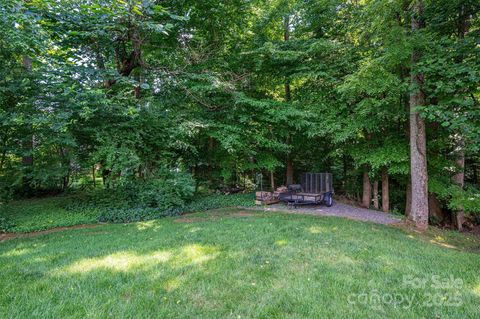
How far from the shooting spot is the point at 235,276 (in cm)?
297

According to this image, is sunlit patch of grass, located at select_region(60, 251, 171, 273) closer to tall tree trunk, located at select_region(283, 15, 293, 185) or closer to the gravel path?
the gravel path

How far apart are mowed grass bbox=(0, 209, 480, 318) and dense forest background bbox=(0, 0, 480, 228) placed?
290cm

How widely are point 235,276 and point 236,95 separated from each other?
6707 millimetres

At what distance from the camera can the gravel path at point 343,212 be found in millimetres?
6957

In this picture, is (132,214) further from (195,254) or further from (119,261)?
(195,254)

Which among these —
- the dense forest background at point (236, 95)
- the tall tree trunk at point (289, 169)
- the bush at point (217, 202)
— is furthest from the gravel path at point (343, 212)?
the tall tree trunk at point (289, 169)

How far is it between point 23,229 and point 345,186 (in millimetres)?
11369

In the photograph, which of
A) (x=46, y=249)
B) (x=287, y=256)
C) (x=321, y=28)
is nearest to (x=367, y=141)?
(x=321, y=28)

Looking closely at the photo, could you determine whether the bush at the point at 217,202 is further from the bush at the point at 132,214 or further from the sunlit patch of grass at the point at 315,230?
the sunlit patch of grass at the point at 315,230

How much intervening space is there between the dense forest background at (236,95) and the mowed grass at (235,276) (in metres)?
2.90

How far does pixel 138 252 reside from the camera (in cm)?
391

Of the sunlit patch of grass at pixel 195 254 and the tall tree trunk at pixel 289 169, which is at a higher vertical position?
the tall tree trunk at pixel 289 169

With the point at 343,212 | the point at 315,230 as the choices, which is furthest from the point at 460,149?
the point at 315,230

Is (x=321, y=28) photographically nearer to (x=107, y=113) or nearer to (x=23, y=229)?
(x=107, y=113)
